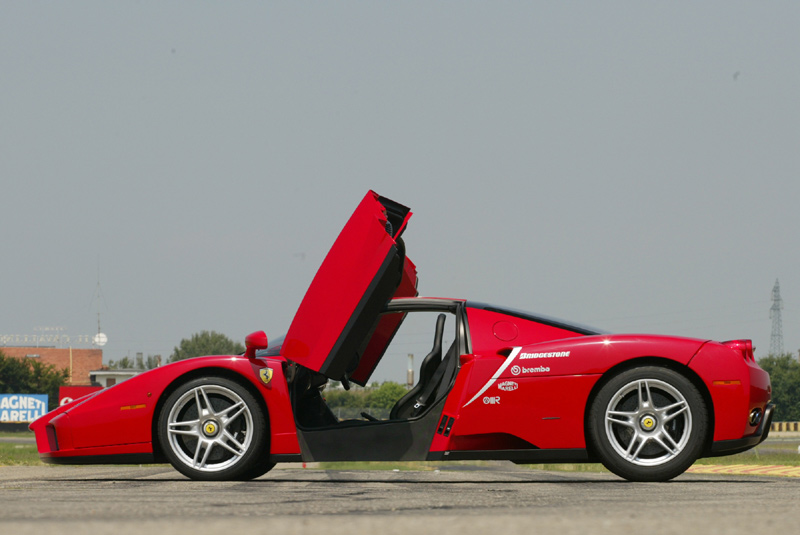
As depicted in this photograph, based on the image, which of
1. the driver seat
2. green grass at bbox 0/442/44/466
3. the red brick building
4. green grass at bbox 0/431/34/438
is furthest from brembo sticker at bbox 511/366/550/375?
the red brick building

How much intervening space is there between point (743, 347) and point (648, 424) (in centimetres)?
89

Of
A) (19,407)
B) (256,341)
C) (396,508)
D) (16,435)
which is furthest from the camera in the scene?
(16,435)

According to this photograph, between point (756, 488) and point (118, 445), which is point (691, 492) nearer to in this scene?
point (756, 488)

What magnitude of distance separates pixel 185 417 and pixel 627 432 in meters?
2.98

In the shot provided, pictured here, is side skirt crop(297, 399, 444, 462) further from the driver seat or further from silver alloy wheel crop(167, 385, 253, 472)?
silver alloy wheel crop(167, 385, 253, 472)

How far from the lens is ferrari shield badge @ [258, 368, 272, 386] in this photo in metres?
6.24

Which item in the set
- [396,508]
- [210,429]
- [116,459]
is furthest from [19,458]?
[396,508]

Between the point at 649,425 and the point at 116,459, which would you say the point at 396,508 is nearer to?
the point at 649,425

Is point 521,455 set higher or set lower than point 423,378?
lower

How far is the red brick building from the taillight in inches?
4078

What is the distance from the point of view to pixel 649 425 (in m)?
5.84

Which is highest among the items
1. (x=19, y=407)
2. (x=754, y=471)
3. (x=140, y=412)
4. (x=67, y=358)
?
(x=140, y=412)

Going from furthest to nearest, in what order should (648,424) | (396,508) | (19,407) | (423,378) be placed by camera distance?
(19,407)
(423,378)
(648,424)
(396,508)

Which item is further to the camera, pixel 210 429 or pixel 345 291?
pixel 210 429
